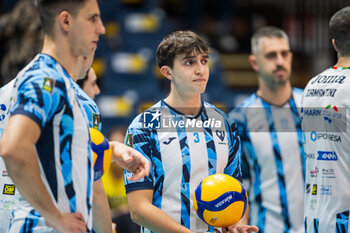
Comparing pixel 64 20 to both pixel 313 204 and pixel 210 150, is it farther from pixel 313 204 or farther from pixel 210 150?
Answer: pixel 313 204

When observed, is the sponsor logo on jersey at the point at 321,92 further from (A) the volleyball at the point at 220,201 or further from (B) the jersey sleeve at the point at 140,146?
(B) the jersey sleeve at the point at 140,146

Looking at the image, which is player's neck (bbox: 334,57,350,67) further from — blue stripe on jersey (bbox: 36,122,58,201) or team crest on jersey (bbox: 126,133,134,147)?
blue stripe on jersey (bbox: 36,122,58,201)

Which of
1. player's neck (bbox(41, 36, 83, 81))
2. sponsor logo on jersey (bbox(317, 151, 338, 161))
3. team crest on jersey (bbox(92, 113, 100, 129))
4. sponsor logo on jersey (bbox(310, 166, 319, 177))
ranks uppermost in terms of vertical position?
player's neck (bbox(41, 36, 83, 81))

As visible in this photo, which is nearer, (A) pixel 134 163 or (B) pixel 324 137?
(A) pixel 134 163

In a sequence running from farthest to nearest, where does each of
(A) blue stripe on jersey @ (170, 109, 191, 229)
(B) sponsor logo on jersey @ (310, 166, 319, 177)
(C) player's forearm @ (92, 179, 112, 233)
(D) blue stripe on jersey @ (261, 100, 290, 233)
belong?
1. (D) blue stripe on jersey @ (261, 100, 290, 233)
2. (B) sponsor logo on jersey @ (310, 166, 319, 177)
3. (A) blue stripe on jersey @ (170, 109, 191, 229)
4. (C) player's forearm @ (92, 179, 112, 233)

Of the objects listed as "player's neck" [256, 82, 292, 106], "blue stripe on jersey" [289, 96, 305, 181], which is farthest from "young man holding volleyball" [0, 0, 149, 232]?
"player's neck" [256, 82, 292, 106]

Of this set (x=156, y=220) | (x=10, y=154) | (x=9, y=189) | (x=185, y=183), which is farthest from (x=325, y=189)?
(x=10, y=154)

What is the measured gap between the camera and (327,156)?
14.5ft

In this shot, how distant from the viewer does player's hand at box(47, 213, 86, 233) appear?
2914 millimetres

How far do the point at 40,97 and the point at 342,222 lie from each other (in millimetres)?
2617

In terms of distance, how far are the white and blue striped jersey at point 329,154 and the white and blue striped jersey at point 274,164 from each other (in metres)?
1.33

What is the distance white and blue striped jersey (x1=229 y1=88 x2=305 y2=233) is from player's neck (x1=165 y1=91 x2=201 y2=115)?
1817mm

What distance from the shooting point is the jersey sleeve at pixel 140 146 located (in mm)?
4180

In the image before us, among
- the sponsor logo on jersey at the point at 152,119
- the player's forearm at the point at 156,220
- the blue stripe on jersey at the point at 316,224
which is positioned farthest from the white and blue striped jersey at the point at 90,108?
the blue stripe on jersey at the point at 316,224
